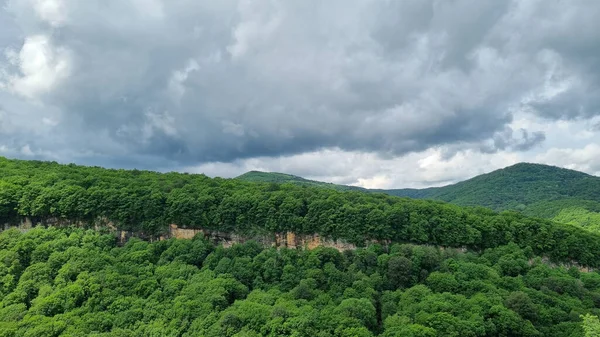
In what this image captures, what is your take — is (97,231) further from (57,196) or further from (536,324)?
(536,324)

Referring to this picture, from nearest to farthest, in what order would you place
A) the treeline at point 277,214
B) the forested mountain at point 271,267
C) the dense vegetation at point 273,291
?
the dense vegetation at point 273,291 < the forested mountain at point 271,267 < the treeline at point 277,214

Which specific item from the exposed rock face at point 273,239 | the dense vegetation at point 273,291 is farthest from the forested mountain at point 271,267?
the exposed rock face at point 273,239

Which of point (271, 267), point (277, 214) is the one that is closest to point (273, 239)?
point (277, 214)

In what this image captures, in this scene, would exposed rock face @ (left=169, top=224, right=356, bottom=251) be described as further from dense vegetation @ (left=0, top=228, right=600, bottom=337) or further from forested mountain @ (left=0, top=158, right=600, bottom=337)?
dense vegetation @ (left=0, top=228, right=600, bottom=337)

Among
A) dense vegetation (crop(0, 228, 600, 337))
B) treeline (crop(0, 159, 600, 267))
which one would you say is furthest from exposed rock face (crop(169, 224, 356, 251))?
dense vegetation (crop(0, 228, 600, 337))

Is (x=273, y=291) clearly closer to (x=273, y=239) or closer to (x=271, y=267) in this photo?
(x=271, y=267)

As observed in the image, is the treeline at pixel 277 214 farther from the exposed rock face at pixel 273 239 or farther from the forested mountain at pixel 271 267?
the exposed rock face at pixel 273 239
